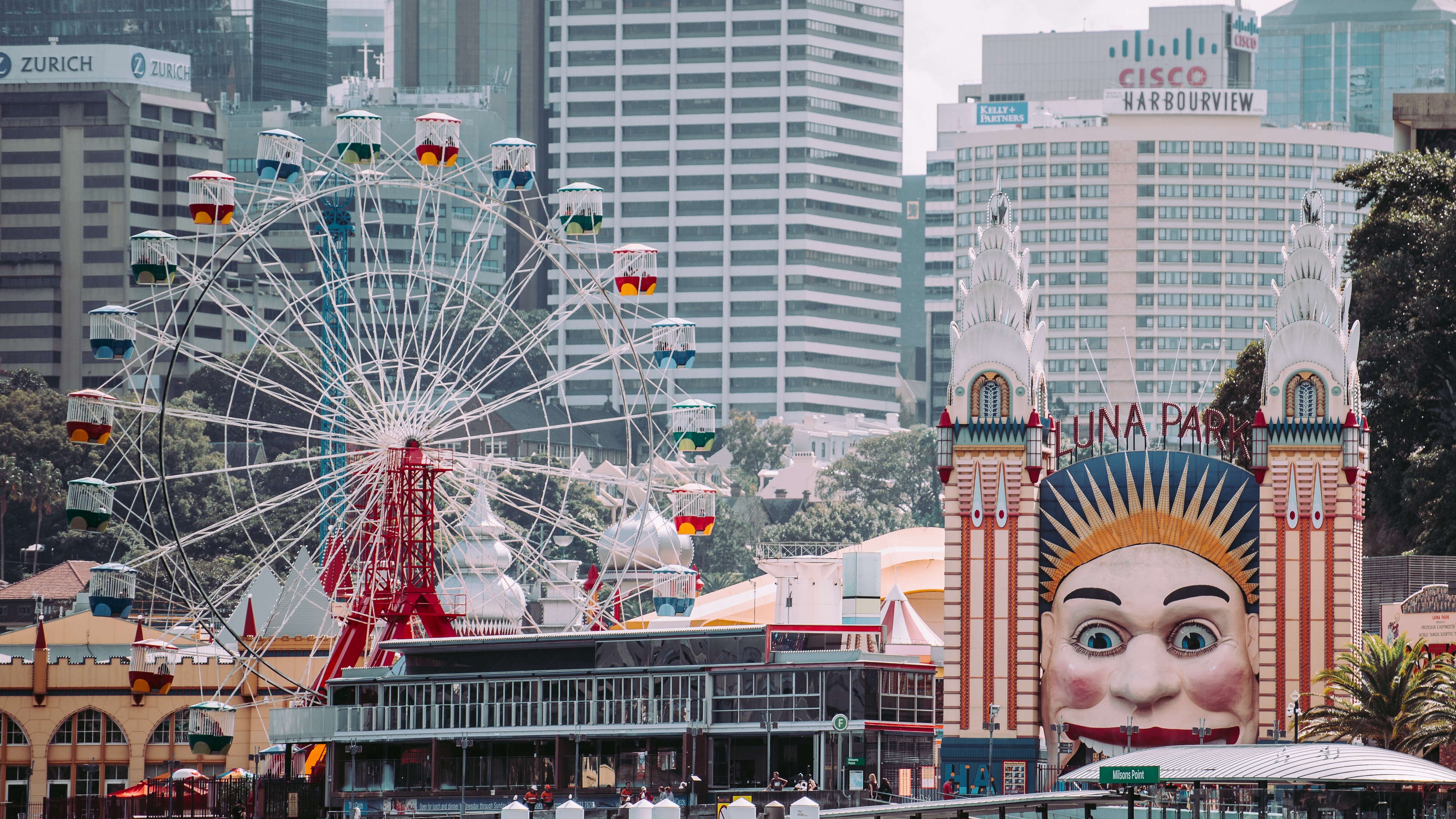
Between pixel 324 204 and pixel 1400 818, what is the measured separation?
56.3 metres

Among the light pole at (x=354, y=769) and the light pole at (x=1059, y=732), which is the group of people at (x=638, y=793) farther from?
the light pole at (x=1059, y=732)

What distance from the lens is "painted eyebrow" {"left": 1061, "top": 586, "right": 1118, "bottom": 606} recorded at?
70250 mm

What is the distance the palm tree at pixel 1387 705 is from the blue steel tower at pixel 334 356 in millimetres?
32847

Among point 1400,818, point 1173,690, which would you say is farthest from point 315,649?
point 1400,818

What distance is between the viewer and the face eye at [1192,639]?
2749 inches

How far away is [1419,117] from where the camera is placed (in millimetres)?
130125

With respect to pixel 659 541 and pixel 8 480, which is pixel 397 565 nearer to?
pixel 659 541

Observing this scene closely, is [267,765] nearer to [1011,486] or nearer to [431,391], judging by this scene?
[431,391]

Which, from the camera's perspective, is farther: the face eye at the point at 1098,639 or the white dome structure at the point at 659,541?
the white dome structure at the point at 659,541

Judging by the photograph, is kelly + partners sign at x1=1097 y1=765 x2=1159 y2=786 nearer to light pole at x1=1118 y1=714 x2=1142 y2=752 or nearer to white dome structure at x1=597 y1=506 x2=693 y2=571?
light pole at x1=1118 y1=714 x2=1142 y2=752

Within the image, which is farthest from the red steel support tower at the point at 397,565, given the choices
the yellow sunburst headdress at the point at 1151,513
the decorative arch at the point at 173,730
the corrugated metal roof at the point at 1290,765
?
the corrugated metal roof at the point at 1290,765

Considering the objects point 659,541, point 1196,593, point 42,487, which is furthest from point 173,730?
point 42,487

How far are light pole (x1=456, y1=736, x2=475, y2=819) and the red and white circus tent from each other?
68.0 ft

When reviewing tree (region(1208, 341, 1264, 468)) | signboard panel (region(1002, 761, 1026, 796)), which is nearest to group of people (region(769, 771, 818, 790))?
signboard panel (region(1002, 761, 1026, 796))
